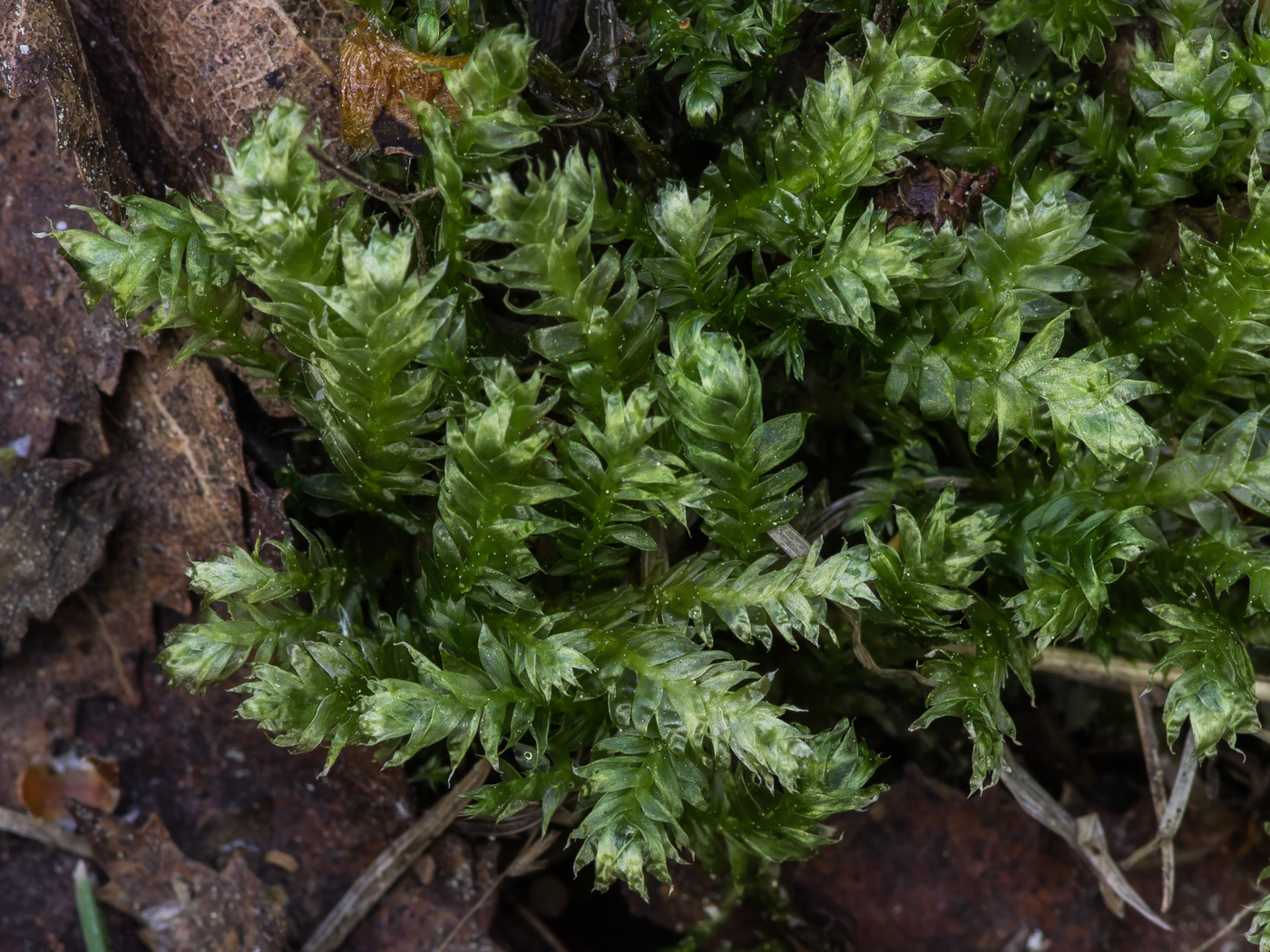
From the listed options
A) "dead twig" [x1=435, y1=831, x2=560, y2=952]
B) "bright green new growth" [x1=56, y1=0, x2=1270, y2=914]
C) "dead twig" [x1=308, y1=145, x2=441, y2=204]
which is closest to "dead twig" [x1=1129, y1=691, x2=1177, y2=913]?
"bright green new growth" [x1=56, y1=0, x2=1270, y2=914]

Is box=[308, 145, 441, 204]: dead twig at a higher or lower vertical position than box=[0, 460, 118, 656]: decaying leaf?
higher

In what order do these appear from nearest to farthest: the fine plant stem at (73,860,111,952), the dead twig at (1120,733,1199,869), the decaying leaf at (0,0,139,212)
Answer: the decaying leaf at (0,0,139,212)
the dead twig at (1120,733,1199,869)
the fine plant stem at (73,860,111,952)

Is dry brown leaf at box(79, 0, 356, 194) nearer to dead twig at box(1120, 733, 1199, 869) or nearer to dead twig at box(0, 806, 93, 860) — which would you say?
dead twig at box(0, 806, 93, 860)

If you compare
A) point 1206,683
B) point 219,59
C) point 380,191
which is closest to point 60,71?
point 219,59

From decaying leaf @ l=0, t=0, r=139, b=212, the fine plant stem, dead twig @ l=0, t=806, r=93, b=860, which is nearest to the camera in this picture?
decaying leaf @ l=0, t=0, r=139, b=212

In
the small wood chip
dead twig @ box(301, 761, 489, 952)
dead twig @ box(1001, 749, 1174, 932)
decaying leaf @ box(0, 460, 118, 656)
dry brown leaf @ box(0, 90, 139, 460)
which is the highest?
dry brown leaf @ box(0, 90, 139, 460)

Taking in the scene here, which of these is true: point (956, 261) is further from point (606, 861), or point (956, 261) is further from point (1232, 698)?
point (606, 861)
